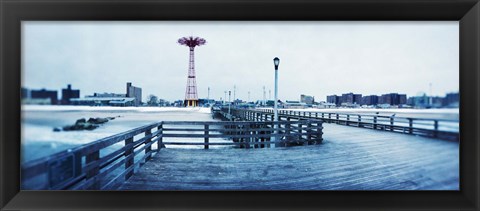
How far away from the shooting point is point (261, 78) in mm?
4953

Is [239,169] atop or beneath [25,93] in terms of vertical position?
beneath

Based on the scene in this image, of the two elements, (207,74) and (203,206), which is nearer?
(203,206)

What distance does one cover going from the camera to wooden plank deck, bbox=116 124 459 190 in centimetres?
236

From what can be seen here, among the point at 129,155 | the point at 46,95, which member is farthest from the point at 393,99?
the point at 46,95

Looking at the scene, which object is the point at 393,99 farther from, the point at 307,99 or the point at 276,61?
the point at 276,61

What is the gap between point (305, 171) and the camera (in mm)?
2906

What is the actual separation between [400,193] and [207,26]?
2.43 meters

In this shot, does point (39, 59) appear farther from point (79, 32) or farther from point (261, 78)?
point (261, 78)

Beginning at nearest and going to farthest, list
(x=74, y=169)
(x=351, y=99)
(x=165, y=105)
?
(x=74, y=169) < (x=351, y=99) < (x=165, y=105)

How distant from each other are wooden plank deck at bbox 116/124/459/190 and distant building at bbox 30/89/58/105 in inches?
40.0

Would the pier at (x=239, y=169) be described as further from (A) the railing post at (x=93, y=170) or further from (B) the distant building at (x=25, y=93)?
(B) the distant building at (x=25, y=93)

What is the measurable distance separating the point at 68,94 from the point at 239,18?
1779 mm
